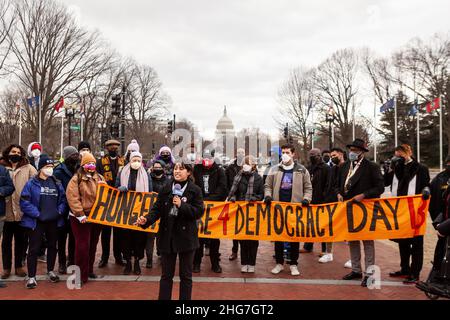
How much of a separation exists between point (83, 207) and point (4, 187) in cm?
122

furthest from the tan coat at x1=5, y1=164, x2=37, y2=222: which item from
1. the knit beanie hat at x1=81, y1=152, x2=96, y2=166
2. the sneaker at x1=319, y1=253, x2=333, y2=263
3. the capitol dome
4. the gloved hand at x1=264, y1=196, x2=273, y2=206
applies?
the capitol dome

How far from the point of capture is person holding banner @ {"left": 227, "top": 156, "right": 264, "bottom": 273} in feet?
22.8

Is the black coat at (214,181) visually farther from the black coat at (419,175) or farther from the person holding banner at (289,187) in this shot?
the black coat at (419,175)

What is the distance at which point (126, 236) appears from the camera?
700cm

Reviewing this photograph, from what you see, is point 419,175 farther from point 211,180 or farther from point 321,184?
point 211,180

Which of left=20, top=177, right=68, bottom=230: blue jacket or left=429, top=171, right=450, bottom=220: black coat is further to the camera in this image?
left=20, top=177, right=68, bottom=230: blue jacket

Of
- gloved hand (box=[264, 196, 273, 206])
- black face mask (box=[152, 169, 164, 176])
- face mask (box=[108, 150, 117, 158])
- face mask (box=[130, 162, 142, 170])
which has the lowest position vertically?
gloved hand (box=[264, 196, 273, 206])

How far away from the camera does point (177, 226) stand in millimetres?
4605

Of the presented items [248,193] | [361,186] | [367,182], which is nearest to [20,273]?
[248,193]

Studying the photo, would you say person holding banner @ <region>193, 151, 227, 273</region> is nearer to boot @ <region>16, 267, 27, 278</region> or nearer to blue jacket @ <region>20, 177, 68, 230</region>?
blue jacket @ <region>20, 177, 68, 230</region>

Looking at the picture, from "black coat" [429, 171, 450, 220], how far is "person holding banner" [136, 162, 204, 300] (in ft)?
11.9

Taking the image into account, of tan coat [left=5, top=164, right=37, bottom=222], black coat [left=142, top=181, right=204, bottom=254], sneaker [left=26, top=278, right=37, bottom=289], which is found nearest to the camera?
black coat [left=142, top=181, right=204, bottom=254]

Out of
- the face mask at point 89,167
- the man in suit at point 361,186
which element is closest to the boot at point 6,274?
the face mask at point 89,167
